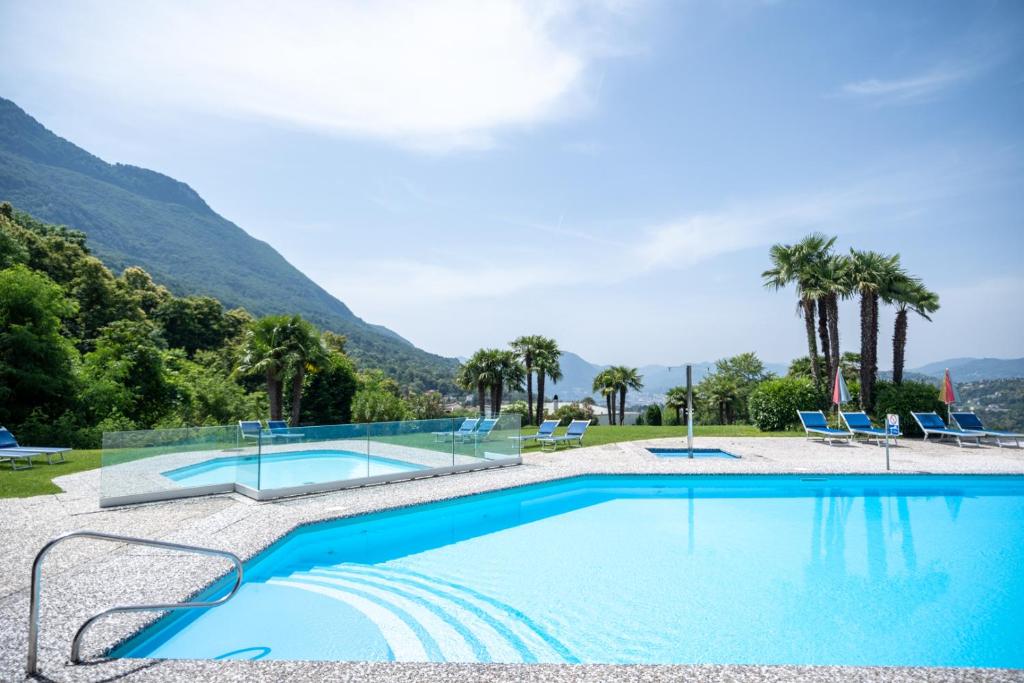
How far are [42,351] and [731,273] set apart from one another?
83.0 feet

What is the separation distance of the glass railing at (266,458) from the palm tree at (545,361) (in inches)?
869

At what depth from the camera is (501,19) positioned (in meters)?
11.2

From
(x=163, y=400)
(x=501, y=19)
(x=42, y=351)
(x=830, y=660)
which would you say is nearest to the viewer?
(x=830, y=660)

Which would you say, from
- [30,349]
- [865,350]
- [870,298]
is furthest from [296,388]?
[870,298]

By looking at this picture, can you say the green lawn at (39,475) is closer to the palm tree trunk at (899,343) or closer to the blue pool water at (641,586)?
the blue pool water at (641,586)

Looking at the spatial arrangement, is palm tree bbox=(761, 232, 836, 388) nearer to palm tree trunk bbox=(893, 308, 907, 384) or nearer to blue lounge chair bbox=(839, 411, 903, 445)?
palm tree trunk bbox=(893, 308, 907, 384)

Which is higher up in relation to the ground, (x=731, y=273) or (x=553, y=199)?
(x=553, y=199)

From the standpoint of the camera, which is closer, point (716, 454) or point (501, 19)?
point (501, 19)

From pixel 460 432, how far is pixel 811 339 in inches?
675

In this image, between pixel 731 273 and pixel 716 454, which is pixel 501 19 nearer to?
pixel 716 454

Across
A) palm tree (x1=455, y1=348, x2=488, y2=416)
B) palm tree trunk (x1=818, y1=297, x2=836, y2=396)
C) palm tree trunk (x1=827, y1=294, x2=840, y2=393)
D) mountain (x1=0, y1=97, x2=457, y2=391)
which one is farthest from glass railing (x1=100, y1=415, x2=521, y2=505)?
mountain (x1=0, y1=97, x2=457, y2=391)

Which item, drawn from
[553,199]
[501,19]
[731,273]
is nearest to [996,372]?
[731,273]

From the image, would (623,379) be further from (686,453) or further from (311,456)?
(311,456)

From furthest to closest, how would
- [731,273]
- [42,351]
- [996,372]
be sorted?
[996,372]
[731,273]
[42,351]
